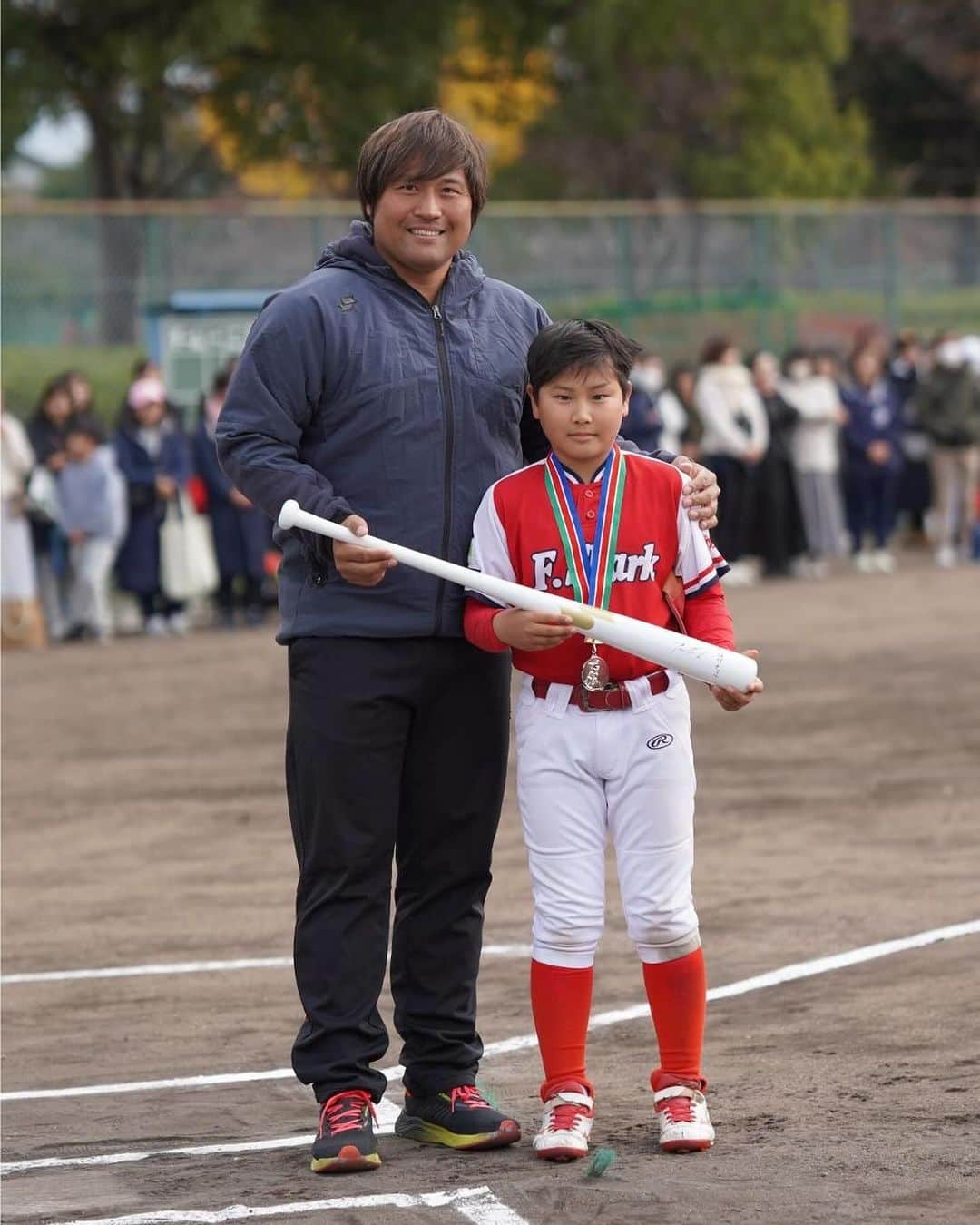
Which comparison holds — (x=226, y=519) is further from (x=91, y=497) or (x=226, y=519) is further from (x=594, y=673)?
(x=594, y=673)

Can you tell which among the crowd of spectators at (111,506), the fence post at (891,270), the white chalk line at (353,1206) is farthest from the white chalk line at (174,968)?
the fence post at (891,270)

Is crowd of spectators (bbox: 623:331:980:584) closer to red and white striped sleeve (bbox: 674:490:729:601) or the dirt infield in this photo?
the dirt infield

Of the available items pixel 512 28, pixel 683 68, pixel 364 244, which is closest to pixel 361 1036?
pixel 364 244

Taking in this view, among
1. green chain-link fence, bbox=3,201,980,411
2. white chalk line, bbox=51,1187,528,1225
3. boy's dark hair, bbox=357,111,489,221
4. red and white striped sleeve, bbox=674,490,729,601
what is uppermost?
green chain-link fence, bbox=3,201,980,411

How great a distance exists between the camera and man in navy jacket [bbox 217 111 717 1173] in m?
4.88

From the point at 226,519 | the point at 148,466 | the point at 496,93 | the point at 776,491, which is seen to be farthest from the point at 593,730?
the point at 496,93

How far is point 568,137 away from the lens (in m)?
47.0

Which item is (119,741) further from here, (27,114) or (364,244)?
(27,114)

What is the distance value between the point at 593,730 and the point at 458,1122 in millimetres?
936

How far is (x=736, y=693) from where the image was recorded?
15.7 ft

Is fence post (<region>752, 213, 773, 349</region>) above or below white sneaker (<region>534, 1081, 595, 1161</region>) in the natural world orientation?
above

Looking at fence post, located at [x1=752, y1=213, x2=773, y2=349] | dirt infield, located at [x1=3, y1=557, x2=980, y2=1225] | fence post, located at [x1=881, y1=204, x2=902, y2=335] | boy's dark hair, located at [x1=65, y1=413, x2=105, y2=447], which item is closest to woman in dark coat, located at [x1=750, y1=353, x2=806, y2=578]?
fence post, located at [x1=752, y1=213, x2=773, y2=349]

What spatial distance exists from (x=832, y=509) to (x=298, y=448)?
1564cm

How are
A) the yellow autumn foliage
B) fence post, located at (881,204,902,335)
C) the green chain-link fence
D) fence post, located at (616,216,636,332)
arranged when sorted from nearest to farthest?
the green chain-link fence < fence post, located at (616,216,636,332) < fence post, located at (881,204,902,335) < the yellow autumn foliage
